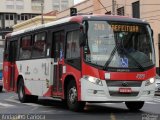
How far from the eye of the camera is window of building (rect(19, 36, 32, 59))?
20.9m

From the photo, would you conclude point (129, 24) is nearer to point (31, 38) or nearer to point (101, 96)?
point (101, 96)

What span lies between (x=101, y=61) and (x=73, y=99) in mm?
1647

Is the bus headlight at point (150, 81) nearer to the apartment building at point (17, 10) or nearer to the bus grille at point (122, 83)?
the bus grille at point (122, 83)

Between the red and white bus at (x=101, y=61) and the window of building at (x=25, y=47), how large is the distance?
8.55 ft

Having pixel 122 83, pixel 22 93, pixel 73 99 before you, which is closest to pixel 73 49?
pixel 73 99

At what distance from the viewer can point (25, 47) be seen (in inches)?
842

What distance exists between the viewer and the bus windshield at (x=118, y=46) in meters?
15.9

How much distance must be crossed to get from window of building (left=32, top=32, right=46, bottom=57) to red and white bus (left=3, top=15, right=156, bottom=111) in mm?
769

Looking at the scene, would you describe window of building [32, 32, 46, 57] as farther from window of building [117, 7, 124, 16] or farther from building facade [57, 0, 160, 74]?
window of building [117, 7, 124, 16]

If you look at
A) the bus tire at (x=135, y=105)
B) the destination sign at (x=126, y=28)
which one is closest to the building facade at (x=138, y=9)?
the bus tire at (x=135, y=105)

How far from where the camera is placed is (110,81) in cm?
1579

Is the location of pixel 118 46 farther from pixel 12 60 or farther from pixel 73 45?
pixel 12 60

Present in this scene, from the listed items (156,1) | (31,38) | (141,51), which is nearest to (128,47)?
(141,51)

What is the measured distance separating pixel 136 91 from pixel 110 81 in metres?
0.93
